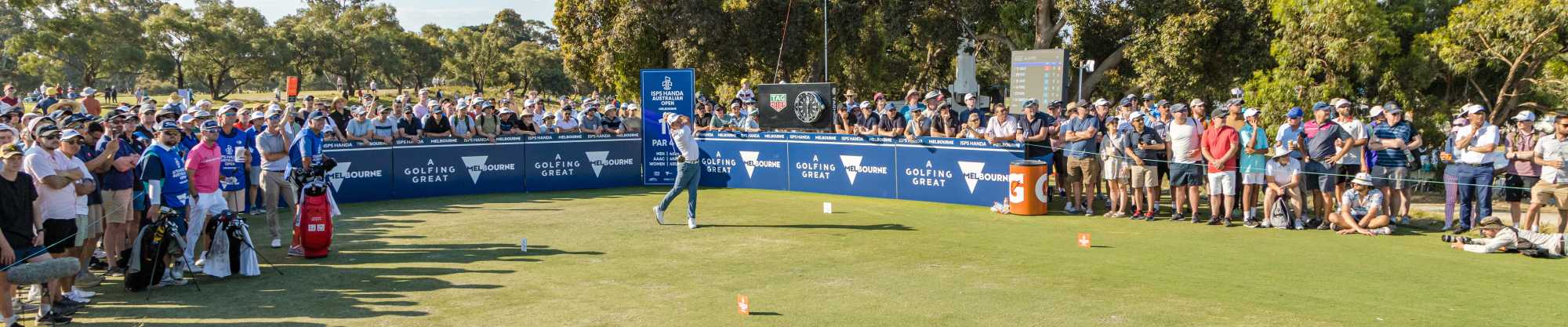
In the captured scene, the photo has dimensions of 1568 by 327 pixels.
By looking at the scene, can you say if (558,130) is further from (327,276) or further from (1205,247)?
(1205,247)

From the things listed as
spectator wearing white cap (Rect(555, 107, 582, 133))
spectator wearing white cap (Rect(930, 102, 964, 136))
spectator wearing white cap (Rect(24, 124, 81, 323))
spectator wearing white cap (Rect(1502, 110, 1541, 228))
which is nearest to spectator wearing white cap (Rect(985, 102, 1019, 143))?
spectator wearing white cap (Rect(930, 102, 964, 136))

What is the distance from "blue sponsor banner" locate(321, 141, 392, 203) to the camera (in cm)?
1672

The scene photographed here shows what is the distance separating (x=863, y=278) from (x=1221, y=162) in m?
6.35

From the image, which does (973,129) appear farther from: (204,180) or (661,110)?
(204,180)

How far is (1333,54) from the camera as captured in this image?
20.3 meters

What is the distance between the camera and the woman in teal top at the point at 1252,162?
13078 millimetres

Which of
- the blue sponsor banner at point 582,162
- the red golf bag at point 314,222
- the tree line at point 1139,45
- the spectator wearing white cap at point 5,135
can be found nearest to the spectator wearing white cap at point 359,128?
the blue sponsor banner at point 582,162

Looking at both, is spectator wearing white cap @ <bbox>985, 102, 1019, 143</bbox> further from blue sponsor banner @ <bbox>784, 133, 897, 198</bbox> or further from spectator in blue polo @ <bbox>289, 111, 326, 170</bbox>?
spectator in blue polo @ <bbox>289, 111, 326, 170</bbox>

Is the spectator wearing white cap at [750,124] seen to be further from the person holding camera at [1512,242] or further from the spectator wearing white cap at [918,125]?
the person holding camera at [1512,242]

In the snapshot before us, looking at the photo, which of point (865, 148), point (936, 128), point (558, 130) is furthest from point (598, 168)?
point (936, 128)

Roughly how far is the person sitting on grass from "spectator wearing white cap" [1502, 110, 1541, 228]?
4.38 ft

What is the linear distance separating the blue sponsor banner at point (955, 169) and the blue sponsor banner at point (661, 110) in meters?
4.58

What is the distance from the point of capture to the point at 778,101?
18250 mm

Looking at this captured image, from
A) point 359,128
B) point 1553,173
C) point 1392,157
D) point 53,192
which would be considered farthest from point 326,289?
point 1553,173
